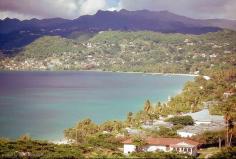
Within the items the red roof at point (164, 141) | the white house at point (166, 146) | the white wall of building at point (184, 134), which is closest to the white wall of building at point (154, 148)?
the white house at point (166, 146)

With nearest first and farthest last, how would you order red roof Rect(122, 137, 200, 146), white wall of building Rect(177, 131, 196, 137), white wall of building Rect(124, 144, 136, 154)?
white wall of building Rect(124, 144, 136, 154)
red roof Rect(122, 137, 200, 146)
white wall of building Rect(177, 131, 196, 137)

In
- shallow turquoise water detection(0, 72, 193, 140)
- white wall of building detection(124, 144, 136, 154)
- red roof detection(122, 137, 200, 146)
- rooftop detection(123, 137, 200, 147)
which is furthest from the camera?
shallow turquoise water detection(0, 72, 193, 140)

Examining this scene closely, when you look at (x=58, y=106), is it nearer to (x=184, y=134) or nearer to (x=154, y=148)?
(x=184, y=134)

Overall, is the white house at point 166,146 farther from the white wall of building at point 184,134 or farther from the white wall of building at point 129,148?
the white wall of building at point 184,134

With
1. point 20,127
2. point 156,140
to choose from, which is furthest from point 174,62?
point 156,140

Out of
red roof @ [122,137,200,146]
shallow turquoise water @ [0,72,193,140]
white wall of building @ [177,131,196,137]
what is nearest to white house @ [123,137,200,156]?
red roof @ [122,137,200,146]

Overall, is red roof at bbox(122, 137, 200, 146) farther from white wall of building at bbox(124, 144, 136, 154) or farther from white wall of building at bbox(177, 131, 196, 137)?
white wall of building at bbox(177, 131, 196, 137)

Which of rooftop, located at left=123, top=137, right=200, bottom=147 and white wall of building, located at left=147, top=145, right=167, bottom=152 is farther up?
rooftop, located at left=123, top=137, right=200, bottom=147

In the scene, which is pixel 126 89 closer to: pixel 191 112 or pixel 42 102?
pixel 42 102
